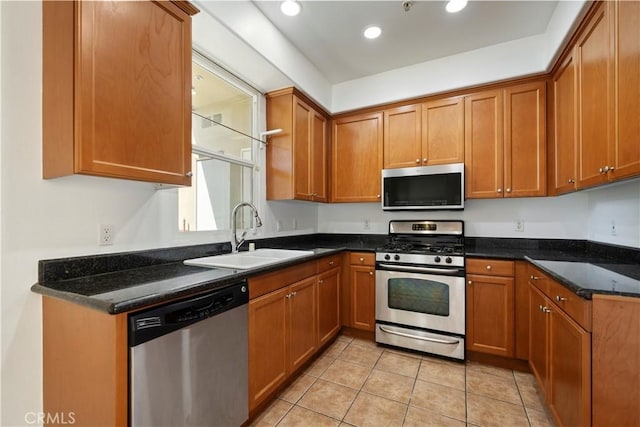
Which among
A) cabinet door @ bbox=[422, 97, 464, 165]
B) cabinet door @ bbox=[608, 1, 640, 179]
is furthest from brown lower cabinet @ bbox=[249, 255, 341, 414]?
cabinet door @ bbox=[608, 1, 640, 179]

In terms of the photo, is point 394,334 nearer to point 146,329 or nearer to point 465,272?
point 465,272

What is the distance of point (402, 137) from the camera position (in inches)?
118

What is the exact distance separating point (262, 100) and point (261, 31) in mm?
739

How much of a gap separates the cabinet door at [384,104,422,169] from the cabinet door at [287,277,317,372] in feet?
5.09

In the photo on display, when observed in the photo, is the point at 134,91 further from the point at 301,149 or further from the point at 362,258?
the point at 362,258

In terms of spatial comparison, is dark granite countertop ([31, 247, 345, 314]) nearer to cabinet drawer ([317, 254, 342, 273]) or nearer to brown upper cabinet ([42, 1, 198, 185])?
brown upper cabinet ([42, 1, 198, 185])

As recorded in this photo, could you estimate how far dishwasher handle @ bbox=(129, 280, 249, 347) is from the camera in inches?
41.8

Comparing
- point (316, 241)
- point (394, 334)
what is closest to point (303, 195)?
point (316, 241)

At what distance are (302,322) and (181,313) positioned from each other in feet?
3.76

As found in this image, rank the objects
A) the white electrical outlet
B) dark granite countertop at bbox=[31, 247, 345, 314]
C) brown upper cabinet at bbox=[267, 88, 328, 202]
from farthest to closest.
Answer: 1. brown upper cabinet at bbox=[267, 88, 328, 202]
2. the white electrical outlet
3. dark granite countertop at bbox=[31, 247, 345, 314]

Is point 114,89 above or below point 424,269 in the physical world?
above

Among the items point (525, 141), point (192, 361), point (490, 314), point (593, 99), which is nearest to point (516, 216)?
point (525, 141)

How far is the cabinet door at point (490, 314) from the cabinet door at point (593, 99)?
0.95 metres

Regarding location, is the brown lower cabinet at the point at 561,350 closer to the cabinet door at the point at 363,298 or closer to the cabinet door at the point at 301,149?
the cabinet door at the point at 363,298
